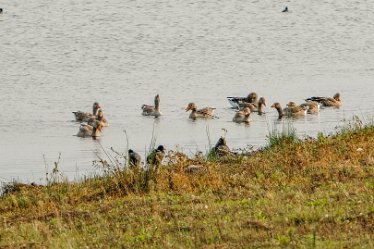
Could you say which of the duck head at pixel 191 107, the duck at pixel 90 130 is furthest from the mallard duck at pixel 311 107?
the duck at pixel 90 130

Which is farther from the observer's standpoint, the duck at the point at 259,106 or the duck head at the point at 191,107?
the duck at the point at 259,106

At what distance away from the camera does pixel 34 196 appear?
15.0 m

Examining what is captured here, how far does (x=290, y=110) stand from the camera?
88.8ft

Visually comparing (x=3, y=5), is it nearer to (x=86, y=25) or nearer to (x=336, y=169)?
(x=86, y=25)

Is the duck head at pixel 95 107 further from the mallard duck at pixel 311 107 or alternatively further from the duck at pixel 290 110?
the mallard duck at pixel 311 107

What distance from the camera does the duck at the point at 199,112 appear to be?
87.6 ft

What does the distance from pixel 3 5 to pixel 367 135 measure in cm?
4465

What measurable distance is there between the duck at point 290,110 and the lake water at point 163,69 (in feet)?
0.91

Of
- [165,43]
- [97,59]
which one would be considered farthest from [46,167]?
[165,43]

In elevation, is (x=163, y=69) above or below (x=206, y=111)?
above

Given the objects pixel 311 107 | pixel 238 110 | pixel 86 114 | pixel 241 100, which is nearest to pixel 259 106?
pixel 241 100

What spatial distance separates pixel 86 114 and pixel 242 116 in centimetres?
408

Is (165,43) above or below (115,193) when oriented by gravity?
above

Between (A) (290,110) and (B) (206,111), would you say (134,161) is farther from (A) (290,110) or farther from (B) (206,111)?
(A) (290,110)
